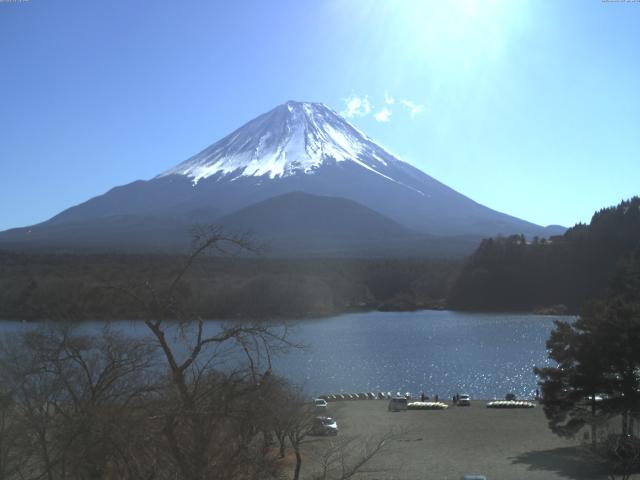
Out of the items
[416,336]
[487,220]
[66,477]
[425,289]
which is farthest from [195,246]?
[487,220]

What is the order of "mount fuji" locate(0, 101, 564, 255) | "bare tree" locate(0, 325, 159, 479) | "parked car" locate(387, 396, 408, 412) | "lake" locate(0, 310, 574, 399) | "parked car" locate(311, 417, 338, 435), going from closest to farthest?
"bare tree" locate(0, 325, 159, 479), "parked car" locate(311, 417, 338, 435), "parked car" locate(387, 396, 408, 412), "lake" locate(0, 310, 574, 399), "mount fuji" locate(0, 101, 564, 255)

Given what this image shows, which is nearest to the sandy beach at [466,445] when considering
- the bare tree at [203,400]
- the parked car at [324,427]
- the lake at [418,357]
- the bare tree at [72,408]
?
the parked car at [324,427]

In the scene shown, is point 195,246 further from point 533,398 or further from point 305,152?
point 305,152

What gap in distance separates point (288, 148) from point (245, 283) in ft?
244

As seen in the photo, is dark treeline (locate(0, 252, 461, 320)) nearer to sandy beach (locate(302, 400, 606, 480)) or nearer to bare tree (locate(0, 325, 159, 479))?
bare tree (locate(0, 325, 159, 479))

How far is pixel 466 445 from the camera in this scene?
→ 13.1m

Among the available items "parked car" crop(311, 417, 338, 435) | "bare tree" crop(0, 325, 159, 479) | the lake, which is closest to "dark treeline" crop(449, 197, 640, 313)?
the lake

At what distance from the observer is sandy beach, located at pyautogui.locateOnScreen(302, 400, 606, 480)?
34.7ft

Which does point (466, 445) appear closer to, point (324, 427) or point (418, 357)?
point (324, 427)

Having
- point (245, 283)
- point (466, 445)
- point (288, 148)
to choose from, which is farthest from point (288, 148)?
point (466, 445)

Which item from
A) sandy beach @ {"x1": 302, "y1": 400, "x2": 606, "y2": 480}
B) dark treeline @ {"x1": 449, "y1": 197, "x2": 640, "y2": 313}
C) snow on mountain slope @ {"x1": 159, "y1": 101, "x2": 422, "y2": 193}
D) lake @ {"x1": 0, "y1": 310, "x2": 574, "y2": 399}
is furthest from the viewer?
snow on mountain slope @ {"x1": 159, "y1": 101, "x2": 422, "y2": 193}

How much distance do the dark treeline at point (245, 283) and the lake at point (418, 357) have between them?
1702 millimetres

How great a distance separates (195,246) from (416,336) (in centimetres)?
3066

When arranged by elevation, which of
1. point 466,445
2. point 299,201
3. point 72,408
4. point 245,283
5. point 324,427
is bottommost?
point 466,445
